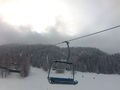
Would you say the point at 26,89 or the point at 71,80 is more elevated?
the point at 71,80

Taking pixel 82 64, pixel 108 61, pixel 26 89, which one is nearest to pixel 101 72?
pixel 82 64

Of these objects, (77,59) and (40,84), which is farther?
(77,59)

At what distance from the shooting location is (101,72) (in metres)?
93.4

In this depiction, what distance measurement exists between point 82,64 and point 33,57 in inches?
602

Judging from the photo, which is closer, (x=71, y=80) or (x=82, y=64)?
(x=71, y=80)

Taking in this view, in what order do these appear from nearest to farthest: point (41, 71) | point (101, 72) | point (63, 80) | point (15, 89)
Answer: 1. point (63, 80)
2. point (15, 89)
3. point (41, 71)
4. point (101, 72)

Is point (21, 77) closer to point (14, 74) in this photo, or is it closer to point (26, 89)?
point (14, 74)

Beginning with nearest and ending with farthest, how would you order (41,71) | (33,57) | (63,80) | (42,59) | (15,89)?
(63,80) → (15,89) → (41,71) → (42,59) → (33,57)

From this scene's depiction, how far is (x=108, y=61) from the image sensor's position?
109 meters

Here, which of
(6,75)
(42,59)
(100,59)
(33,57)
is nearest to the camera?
(6,75)

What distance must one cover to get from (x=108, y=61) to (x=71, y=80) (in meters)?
104

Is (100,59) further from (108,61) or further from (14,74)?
(14,74)

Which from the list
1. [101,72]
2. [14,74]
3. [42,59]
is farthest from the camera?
[101,72]

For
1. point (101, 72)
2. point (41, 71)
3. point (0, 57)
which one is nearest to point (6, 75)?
point (0, 57)
